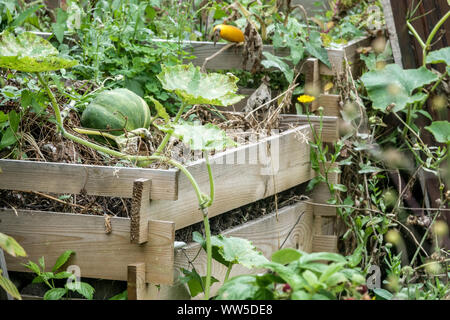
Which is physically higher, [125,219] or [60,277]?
[125,219]

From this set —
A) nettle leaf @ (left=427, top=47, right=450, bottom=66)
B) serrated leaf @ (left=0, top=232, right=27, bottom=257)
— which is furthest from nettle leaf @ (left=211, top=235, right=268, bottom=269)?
nettle leaf @ (left=427, top=47, right=450, bottom=66)

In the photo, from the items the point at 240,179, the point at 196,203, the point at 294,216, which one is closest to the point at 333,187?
the point at 294,216

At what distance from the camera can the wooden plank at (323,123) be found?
2.75m

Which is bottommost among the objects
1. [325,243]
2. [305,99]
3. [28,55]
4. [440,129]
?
[325,243]

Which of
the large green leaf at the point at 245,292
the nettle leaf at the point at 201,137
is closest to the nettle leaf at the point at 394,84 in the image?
the nettle leaf at the point at 201,137

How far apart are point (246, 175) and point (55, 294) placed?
772mm

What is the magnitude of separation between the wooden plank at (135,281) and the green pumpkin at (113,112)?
568 mm

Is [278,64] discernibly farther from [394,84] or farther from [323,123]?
[394,84]

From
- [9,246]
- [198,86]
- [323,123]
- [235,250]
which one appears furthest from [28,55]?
[323,123]

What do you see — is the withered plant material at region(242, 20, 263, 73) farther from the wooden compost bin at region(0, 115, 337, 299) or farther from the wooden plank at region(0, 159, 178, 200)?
the wooden plank at region(0, 159, 178, 200)

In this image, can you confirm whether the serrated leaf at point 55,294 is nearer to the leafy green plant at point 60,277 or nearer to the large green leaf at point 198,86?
the leafy green plant at point 60,277

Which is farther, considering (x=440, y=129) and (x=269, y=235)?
(x=440, y=129)

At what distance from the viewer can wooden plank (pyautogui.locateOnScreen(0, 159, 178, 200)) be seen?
5.89 feet

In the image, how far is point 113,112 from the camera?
222 centimetres
